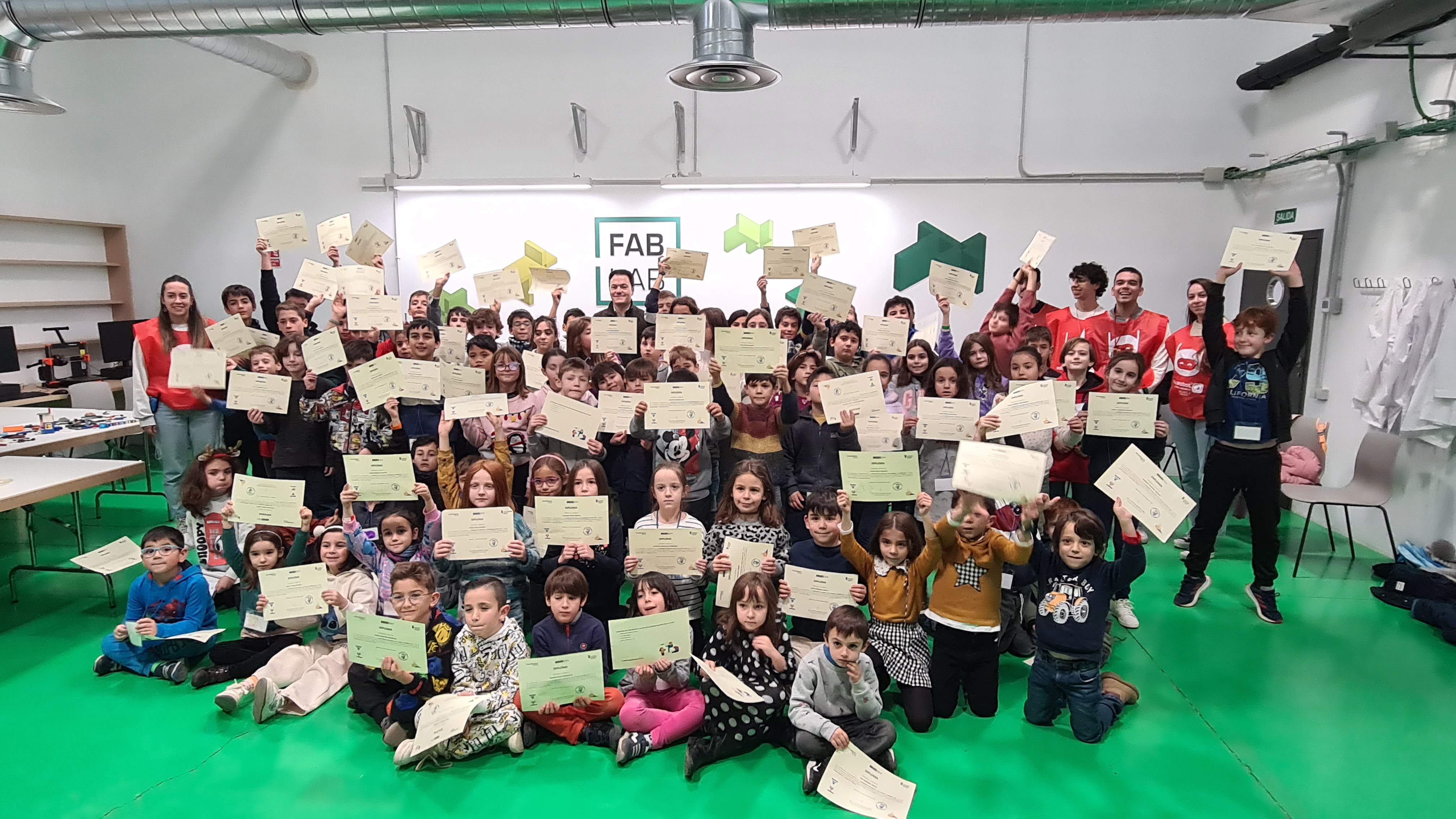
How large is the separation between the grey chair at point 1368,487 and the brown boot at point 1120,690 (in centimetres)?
214

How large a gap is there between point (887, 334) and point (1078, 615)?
2.00 m

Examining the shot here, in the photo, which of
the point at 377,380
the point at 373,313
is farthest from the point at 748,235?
the point at 377,380

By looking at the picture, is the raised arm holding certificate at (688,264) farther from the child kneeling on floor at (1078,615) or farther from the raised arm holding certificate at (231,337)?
the child kneeling on floor at (1078,615)

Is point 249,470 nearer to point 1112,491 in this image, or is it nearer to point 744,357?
point 744,357

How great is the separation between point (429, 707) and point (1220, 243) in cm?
734

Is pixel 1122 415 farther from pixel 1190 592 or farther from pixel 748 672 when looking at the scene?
pixel 748 672

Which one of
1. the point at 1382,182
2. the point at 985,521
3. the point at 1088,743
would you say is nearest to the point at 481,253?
the point at 985,521

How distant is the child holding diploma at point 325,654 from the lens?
124 inches

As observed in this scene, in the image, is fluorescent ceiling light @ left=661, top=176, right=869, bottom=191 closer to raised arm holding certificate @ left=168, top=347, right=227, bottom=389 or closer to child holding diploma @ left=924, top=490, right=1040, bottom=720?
raised arm holding certificate @ left=168, top=347, right=227, bottom=389

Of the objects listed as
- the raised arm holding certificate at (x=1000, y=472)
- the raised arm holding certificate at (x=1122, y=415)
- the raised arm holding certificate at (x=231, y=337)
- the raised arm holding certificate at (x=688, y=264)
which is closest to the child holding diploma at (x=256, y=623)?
the raised arm holding certificate at (x=231, y=337)

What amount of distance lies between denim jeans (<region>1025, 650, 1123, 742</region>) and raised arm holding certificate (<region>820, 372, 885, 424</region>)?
1.31 m

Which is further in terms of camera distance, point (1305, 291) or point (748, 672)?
point (1305, 291)

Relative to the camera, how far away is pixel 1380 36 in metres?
4.11

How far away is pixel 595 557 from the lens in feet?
11.1
